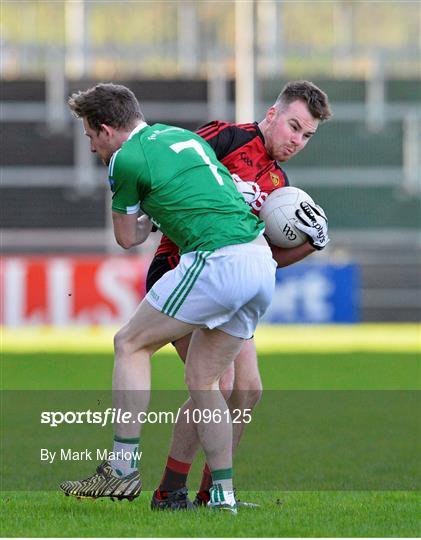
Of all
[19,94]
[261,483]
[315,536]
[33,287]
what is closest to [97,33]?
[19,94]

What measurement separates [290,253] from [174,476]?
3.97 feet

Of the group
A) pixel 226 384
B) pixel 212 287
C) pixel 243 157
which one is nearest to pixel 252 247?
pixel 212 287

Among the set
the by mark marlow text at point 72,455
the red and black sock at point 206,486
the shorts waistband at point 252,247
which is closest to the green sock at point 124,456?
the red and black sock at point 206,486

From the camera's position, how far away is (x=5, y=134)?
2698cm

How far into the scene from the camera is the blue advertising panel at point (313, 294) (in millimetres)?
22453

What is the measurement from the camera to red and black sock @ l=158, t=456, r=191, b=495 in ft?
Answer: 19.5

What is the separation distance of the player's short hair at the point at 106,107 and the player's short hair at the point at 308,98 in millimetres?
784

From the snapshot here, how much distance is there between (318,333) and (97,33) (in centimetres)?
1075

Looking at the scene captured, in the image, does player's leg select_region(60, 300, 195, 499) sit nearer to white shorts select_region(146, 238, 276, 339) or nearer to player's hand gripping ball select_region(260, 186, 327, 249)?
white shorts select_region(146, 238, 276, 339)

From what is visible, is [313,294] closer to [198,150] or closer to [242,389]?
[242,389]

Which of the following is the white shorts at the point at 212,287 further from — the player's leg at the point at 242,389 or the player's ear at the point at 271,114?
the player's ear at the point at 271,114

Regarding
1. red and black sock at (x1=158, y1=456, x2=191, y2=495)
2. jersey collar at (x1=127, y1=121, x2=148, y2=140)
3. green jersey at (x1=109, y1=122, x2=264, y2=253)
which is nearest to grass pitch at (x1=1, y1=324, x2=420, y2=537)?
red and black sock at (x1=158, y1=456, x2=191, y2=495)

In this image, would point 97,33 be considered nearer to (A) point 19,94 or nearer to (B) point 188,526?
(A) point 19,94

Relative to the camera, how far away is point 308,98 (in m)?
5.97
